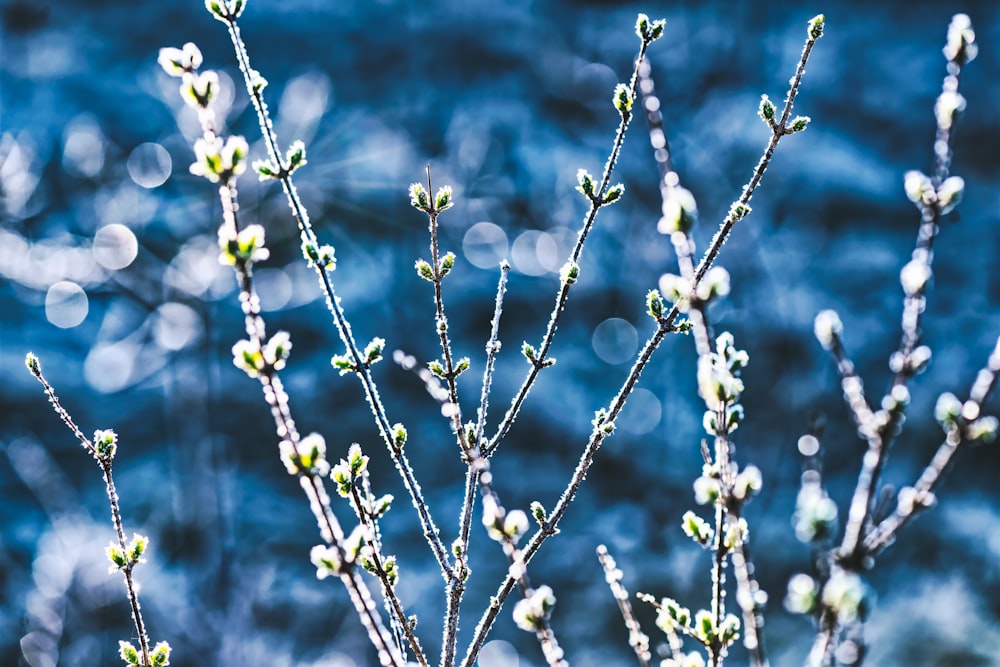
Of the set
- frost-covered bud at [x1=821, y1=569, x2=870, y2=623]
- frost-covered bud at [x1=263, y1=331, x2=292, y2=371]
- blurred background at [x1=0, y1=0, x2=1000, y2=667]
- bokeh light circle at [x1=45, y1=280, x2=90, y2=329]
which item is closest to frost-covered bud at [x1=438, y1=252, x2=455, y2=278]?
frost-covered bud at [x1=263, y1=331, x2=292, y2=371]

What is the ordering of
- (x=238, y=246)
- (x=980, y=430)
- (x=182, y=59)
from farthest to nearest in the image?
(x=182, y=59)
(x=238, y=246)
(x=980, y=430)

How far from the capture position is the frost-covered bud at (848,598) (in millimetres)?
688

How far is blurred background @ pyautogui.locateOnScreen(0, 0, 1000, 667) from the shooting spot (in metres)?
5.76

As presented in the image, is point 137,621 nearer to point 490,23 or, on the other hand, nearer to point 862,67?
point 490,23

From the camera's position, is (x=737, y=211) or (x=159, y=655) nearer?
(x=737, y=211)

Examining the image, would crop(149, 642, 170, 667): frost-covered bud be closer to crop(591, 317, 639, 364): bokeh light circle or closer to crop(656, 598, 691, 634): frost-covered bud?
crop(656, 598, 691, 634): frost-covered bud

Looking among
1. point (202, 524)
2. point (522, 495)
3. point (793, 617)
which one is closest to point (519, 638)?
point (522, 495)

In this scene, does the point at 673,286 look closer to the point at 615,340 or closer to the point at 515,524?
the point at 515,524

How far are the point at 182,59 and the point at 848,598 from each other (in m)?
1.17

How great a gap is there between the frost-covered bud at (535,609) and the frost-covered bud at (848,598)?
41cm

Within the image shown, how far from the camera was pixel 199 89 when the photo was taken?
38.0 inches

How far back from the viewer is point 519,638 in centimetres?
581

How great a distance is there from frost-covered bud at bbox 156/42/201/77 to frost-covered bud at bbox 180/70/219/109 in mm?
44

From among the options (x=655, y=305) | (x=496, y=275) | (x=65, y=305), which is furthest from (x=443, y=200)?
(x=65, y=305)
